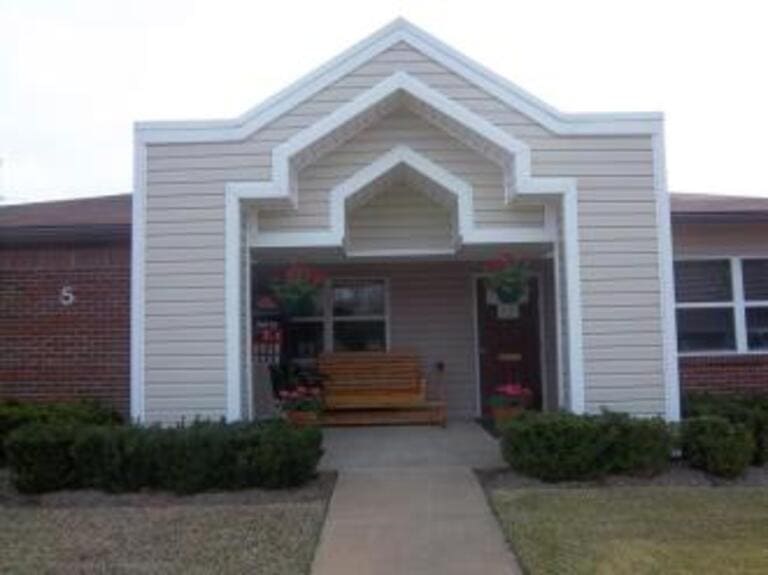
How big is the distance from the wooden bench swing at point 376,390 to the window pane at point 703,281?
159 inches

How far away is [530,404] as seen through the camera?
16.2 metres

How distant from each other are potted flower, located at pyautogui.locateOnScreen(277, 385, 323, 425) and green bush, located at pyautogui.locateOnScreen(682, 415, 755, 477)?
5.01m

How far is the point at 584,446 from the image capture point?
34.1 feet

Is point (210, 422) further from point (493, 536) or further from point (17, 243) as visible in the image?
point (17, 243)

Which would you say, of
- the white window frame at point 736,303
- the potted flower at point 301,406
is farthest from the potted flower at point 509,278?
the white window frame at point 736,303

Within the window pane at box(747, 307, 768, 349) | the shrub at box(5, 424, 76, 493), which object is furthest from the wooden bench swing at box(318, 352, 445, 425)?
the shrub at box(5, 424, 76, 493)

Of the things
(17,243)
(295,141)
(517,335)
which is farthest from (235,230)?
(517,335)

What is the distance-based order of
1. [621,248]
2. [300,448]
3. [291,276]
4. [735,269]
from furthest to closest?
1. [735,269]
2. [291,276]
3. [621,248]
4. [300,448]

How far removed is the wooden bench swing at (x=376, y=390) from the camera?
14.9 metres

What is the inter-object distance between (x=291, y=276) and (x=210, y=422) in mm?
2483

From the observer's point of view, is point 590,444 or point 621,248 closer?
point 590,444

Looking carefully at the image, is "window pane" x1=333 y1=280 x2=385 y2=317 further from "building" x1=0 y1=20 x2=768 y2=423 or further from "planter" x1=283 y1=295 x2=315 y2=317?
"planter" x1=283 y1=295 x2=315 y2=317

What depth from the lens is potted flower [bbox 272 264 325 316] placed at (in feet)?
41.5

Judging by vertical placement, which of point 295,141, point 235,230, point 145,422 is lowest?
point 145,422
